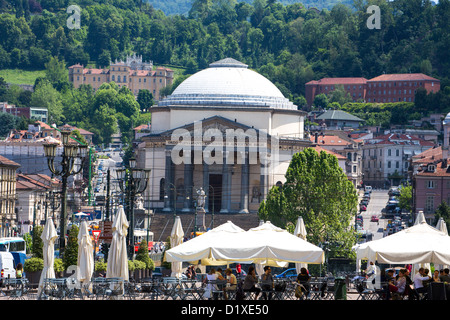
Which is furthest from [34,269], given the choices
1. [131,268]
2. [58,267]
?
[131,268]

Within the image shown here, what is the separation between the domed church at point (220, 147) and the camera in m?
115

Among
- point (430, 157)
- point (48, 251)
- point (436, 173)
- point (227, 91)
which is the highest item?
point (227, 91)

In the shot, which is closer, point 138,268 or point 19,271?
point 19,271

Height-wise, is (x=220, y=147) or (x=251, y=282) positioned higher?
(x=220, y=147)

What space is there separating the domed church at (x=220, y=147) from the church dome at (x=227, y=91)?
0.30ft

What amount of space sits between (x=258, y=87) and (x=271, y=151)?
796 cm

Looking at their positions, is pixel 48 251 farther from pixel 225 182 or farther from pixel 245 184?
pixel 225 182

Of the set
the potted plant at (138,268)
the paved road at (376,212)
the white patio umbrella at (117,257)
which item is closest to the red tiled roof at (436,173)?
the paved road at (376,212)

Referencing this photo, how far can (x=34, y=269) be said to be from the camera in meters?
45.3

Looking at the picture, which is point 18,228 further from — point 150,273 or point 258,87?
point 150,273

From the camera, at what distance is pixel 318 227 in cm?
8112

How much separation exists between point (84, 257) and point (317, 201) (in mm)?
42417

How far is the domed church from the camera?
114625 millimetres

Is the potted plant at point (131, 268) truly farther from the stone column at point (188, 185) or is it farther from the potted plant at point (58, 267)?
the stone column at point (188, 185)
